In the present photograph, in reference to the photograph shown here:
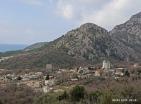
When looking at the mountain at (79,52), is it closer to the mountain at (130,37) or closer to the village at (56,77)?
the mountain at (130,37)

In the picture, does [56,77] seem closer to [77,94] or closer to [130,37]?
[77,94]

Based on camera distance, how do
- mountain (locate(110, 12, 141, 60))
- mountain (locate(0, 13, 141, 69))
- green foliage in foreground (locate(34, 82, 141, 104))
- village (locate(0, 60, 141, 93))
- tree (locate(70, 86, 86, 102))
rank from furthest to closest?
mountain (locate(110, 12, 141, 60)) < mountain (locate(0, 13, 141, 69)) < village (locate(0, 60, 141, 93)) < tree (locate(70, 86, 86, 102)) < green foliage in foreground (locate(34, 82, 141, 104))

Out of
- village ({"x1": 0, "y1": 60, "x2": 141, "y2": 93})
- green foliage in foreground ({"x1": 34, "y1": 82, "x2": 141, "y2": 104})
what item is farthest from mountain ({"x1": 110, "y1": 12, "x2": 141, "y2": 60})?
green foliage in foreground ({"x1": 34, "y1": 82, "x2": 141, "y2": 104})

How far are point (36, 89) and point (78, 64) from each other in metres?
45.2

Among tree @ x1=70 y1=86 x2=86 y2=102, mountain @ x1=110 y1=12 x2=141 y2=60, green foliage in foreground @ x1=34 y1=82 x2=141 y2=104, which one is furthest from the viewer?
mountain @ x1=110 y1=12 x2=141 y2=60

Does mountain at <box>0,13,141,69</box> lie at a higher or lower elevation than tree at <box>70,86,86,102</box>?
higher

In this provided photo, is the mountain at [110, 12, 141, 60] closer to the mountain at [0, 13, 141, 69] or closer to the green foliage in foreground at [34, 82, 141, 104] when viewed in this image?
the mountain at [0, 13, 141, 69]

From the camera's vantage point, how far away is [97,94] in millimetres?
52594

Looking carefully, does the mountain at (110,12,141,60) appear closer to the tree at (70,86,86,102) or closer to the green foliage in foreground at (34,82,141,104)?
the tree at (70,86,86,102)

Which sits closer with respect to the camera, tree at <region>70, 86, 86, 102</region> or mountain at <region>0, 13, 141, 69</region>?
tree at <region>70, 86, 86, 102</region>

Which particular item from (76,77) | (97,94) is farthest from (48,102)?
(76,77)

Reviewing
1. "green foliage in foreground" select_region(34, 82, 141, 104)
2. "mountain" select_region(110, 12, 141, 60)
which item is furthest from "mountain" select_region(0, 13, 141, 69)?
"green foliage in foreground" select_region(34, 82, 141, 104)

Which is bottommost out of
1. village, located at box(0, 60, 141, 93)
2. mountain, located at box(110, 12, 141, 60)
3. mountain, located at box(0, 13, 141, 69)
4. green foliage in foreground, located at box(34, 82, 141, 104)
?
green foliage in foreground, located at box(34, 82, 141, 104)

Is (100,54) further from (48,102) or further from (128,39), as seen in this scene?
(48,102)
